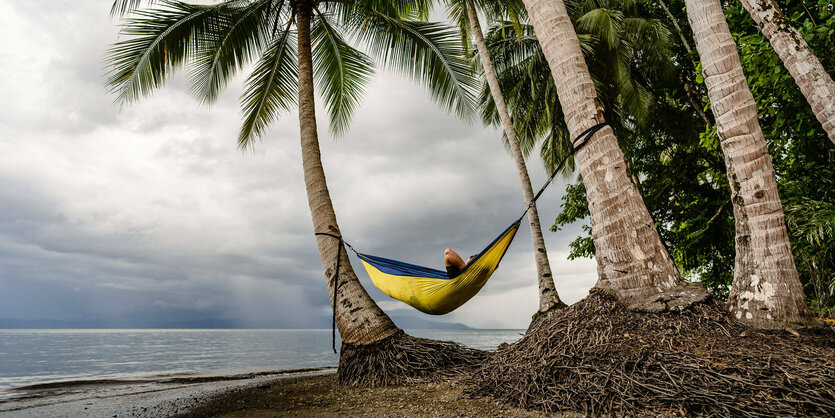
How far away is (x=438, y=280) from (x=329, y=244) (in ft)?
5.26

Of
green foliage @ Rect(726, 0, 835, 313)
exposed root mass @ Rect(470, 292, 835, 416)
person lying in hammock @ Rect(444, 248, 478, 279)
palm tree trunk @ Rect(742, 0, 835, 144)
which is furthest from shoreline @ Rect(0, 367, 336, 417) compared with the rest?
green foliage @ Rect(726, 0, 835, 313)

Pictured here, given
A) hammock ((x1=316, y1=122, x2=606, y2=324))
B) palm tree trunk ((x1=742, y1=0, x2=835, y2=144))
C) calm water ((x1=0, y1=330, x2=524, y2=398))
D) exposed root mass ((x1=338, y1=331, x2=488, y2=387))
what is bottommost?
calm water ((x1=0, y1=330, x2=524, y2=398))

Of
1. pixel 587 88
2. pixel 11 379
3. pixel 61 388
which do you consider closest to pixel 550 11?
pixel 587 88

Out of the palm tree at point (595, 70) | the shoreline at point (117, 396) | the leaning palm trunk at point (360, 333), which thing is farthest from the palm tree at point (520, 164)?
the shoreline at point (117, 396)

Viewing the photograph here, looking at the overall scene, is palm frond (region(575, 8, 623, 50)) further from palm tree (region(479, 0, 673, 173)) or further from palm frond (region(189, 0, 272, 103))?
palm frond (region(189, 0, 272, 103))

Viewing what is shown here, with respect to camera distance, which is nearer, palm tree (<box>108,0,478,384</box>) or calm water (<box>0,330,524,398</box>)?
palm tree (<box>108,0,478,384</box>)

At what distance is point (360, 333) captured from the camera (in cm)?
434

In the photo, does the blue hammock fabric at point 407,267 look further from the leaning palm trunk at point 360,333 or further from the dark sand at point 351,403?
the dark sand at point 351,403

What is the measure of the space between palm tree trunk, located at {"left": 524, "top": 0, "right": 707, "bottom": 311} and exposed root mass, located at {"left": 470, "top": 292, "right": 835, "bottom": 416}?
12 cm

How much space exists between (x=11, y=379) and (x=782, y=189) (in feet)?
44.4

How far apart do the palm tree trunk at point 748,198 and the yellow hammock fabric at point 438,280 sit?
1.55m

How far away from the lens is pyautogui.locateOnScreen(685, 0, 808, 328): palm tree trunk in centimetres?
238

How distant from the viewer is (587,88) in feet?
9.59

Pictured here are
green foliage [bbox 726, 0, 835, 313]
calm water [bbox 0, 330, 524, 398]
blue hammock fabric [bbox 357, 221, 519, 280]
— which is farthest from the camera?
calm water [bbox 0, 330, 524, 398]
